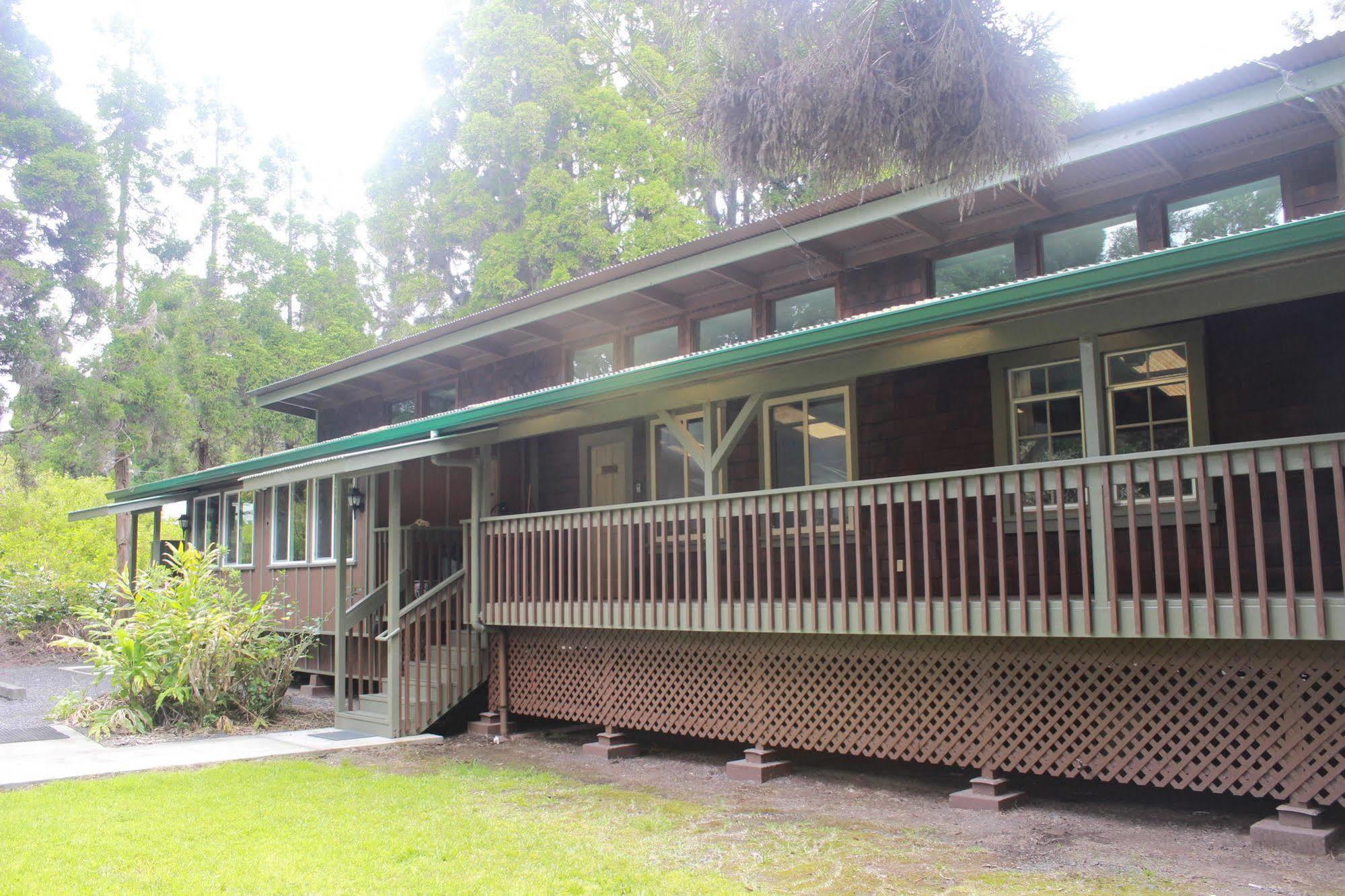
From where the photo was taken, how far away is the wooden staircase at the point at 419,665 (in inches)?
435

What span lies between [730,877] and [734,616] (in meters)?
3.22

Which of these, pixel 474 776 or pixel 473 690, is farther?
pixel 473 690

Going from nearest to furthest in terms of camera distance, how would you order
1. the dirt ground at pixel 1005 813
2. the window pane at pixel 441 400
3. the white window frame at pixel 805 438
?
the dirt ground at pixel 1005 813
the white window frame at pixel 805 438
the window pane at pixel 441 400

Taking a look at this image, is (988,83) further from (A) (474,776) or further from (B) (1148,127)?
(A) (474,776)

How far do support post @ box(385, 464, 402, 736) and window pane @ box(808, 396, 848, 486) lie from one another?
436 centimetres

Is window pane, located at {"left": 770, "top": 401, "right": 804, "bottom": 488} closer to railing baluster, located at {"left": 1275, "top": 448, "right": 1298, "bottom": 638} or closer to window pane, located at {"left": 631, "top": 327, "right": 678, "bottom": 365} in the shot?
window pane, located at {"left": 631, "top": 327, "right": 678, "bottom": 365}

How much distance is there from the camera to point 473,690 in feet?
37.8

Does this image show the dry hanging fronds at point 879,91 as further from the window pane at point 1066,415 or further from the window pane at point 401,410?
the window pane at point 401,410

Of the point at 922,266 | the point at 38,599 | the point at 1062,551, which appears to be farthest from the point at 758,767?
the point at 38,599

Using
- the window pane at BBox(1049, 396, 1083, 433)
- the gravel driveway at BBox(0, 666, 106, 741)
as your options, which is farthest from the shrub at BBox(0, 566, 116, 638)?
the window pane at BBox(1049, 396, 1083, 433)

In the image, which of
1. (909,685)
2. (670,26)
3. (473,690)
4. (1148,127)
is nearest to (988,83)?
(1148,127)

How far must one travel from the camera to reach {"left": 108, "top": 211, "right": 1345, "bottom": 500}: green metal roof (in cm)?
604

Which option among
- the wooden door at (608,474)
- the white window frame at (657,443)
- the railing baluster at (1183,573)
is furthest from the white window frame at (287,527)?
the railing baluster at (1183,573)

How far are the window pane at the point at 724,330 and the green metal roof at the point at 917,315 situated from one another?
3.01 meters
